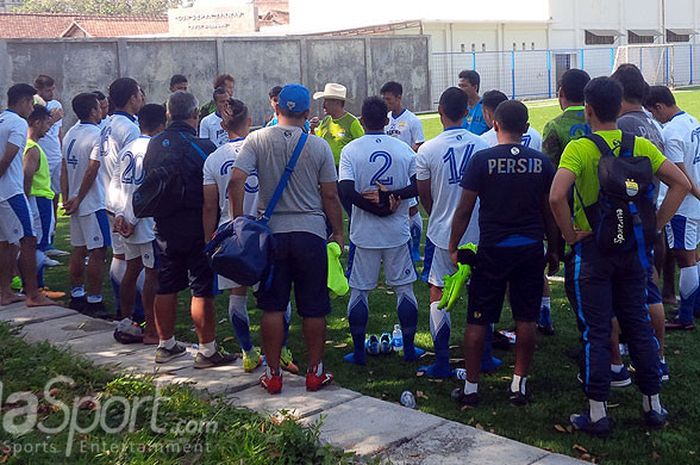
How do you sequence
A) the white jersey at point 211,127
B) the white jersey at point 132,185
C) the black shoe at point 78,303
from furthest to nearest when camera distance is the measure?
1. the white jersey at point 211,127
2. the black shoe at point 78,303
3. the white jersey at point 132,185

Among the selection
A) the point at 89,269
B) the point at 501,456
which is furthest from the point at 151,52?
the point at 501,456

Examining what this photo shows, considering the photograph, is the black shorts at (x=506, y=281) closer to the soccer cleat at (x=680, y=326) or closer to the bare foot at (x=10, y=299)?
the soccer cleat at (x=680, y=326)

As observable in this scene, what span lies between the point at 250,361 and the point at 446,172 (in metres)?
2.06

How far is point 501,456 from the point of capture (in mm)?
4605

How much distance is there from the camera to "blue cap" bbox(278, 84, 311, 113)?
18.3 feet

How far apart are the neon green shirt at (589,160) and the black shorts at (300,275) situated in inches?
69.3

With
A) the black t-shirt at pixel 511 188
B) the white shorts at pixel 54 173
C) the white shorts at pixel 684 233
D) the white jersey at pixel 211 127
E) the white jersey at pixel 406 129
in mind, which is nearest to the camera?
the black t-shirt at pixel 511 188

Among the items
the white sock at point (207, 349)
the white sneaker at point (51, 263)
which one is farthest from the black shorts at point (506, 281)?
the white sneaker at point (51, 263)

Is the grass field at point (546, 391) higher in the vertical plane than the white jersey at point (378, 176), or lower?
lower

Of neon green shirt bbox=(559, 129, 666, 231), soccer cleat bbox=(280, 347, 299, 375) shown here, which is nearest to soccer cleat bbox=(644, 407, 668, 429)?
neon green shirt bbox=(559, 129, 666, 231)

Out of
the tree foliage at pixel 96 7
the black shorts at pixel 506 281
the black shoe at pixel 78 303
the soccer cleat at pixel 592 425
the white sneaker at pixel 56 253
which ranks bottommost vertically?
the soccer cleat at pixel 592 425

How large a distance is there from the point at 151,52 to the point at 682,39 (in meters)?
38.1

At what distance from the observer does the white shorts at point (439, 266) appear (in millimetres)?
6098

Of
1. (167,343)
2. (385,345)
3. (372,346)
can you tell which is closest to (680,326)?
(385,345)
